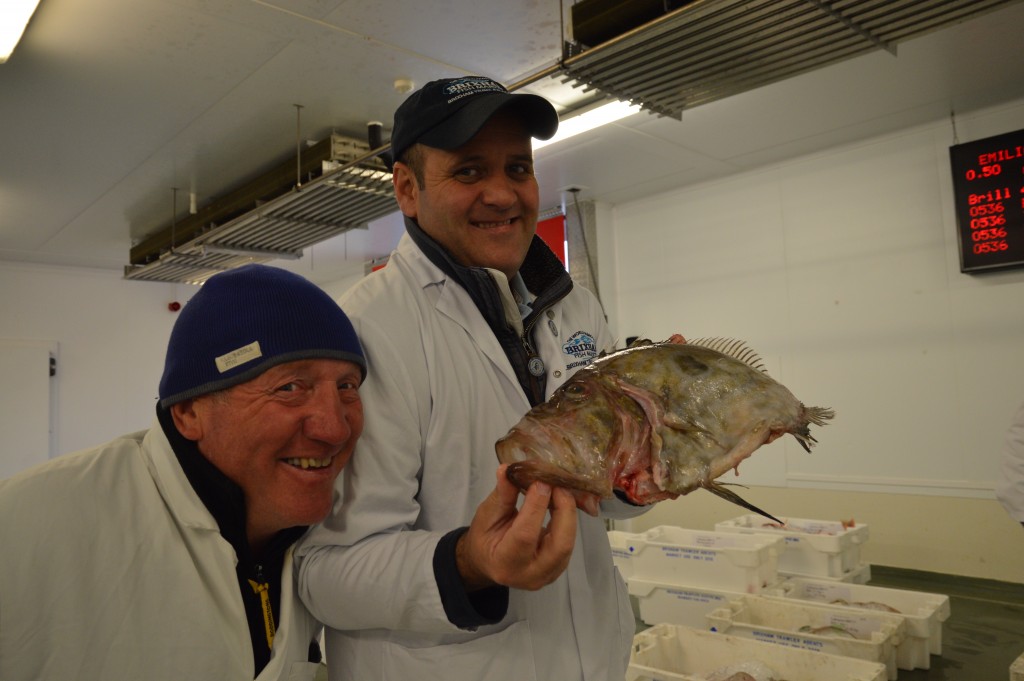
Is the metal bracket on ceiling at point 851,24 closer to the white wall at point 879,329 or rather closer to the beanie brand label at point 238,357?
the beanie brand label at point 238,357

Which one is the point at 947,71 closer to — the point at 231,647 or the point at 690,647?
the point at 690,647

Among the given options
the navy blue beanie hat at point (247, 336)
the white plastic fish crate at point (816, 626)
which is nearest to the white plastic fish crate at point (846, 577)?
the white plastic fish crate at point (816, 626)

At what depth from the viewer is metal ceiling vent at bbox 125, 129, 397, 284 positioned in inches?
185

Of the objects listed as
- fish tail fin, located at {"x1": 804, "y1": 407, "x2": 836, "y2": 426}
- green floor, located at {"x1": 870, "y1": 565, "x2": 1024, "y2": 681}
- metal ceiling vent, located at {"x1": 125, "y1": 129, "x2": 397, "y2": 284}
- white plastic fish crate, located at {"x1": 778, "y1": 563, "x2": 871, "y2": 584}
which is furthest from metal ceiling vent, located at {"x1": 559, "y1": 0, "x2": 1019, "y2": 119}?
green floor, located at {"x1": 870, "y1": 565, "x2": 1024, "y2": 681}

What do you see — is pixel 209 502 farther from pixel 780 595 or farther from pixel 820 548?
pixel 820 548

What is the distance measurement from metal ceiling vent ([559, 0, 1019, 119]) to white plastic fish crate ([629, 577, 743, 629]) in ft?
8.68

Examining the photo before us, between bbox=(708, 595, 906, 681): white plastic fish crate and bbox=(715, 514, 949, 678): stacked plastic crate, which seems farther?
bbox=(715, 514, 949, 678): stacked plastic crate

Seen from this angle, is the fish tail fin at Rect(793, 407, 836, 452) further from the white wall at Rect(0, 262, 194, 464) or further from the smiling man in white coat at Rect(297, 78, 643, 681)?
the white wall at Rect(0, 262, 194, 464)

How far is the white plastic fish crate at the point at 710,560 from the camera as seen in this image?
3.83m

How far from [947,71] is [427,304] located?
4.53 meters

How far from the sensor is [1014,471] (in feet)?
10.4

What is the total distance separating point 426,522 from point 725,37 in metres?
2.53

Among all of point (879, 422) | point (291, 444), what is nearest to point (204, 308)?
point (291, 444)

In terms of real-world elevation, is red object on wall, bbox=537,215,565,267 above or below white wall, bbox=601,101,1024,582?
above
